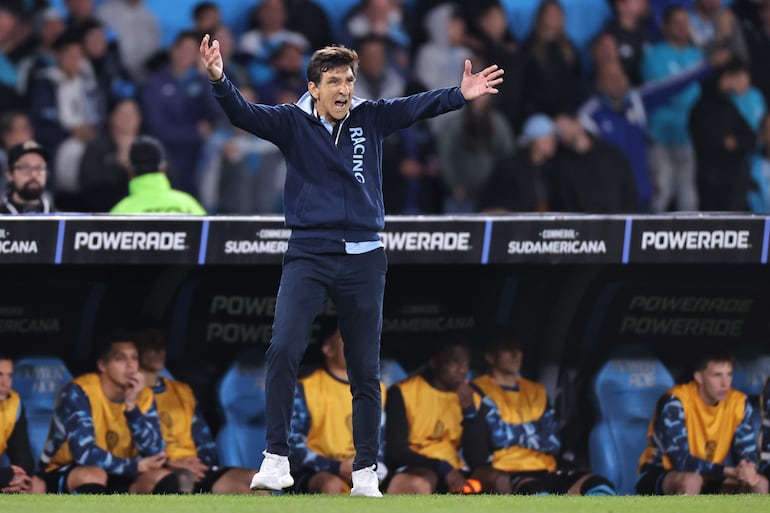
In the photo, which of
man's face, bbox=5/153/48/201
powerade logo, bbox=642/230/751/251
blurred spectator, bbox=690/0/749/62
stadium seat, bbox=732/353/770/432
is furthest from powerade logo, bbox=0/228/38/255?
blurred spectator, bbox=690/0/749/62

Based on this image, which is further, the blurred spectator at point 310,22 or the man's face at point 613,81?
the man's face at point 613,81

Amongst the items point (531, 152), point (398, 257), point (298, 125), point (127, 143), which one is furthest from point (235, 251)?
point (531, 152)

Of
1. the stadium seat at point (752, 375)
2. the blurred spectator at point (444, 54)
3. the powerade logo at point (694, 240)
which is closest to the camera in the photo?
the powerade logo at point (694, 240)

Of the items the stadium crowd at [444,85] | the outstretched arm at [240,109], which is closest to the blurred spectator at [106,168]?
the stadium crowd at [444,85]

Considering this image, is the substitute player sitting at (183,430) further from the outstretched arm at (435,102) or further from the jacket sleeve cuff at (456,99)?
the jacket sleeve cuff at (456,99)

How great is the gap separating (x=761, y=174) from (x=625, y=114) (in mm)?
1266

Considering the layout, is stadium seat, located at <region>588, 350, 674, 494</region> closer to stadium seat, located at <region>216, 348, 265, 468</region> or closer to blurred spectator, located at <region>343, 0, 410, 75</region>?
stadium seat, located at <region>216, 348, 265, 468</region>

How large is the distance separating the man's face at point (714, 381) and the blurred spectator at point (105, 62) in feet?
17.4

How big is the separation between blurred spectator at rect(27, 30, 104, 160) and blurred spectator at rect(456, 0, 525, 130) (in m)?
2.96

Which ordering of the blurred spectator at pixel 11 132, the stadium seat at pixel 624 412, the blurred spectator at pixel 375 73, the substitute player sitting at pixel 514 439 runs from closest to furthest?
the substitute player sitting at pixel 514 439 → the stadium seat at pixel 624 412 → the blurred spectator at pixel 11 132 → the blurred spectator at pixel 375 73

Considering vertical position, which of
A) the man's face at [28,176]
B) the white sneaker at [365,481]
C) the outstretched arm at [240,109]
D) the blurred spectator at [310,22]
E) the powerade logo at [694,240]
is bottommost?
the white sneaker at [365,481]

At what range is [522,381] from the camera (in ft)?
26.8

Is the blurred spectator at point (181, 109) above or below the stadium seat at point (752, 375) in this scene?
above

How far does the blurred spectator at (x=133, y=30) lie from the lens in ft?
40.0
